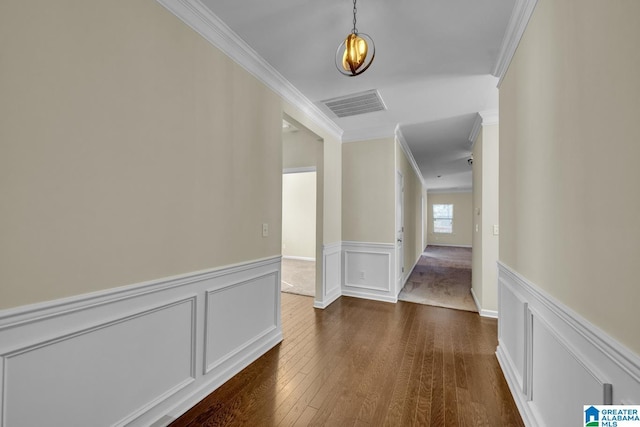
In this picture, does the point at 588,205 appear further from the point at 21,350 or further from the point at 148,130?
the point at 21,350

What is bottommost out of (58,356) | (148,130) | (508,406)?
(508,406)

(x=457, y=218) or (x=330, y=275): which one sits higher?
(x=457, y=218)

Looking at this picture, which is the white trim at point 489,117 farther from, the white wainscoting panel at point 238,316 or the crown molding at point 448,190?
the crown molding at point 448,190

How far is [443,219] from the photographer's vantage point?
12523mm

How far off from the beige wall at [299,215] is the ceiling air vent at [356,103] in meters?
4.22

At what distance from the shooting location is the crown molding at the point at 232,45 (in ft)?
5.62

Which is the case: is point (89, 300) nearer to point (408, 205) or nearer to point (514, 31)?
point (514, 31)

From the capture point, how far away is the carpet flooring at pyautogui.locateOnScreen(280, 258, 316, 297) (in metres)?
4.62

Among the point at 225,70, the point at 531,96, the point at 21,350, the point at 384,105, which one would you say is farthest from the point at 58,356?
the point at 384,105

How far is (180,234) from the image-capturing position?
1.71 metres

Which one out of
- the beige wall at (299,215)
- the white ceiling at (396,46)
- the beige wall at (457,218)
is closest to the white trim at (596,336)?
the white ceiling at (396,46)

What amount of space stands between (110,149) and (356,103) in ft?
8.31

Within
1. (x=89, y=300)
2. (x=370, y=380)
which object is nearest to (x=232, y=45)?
(x=89, y=300)

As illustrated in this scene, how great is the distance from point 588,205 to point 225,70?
227 cm
